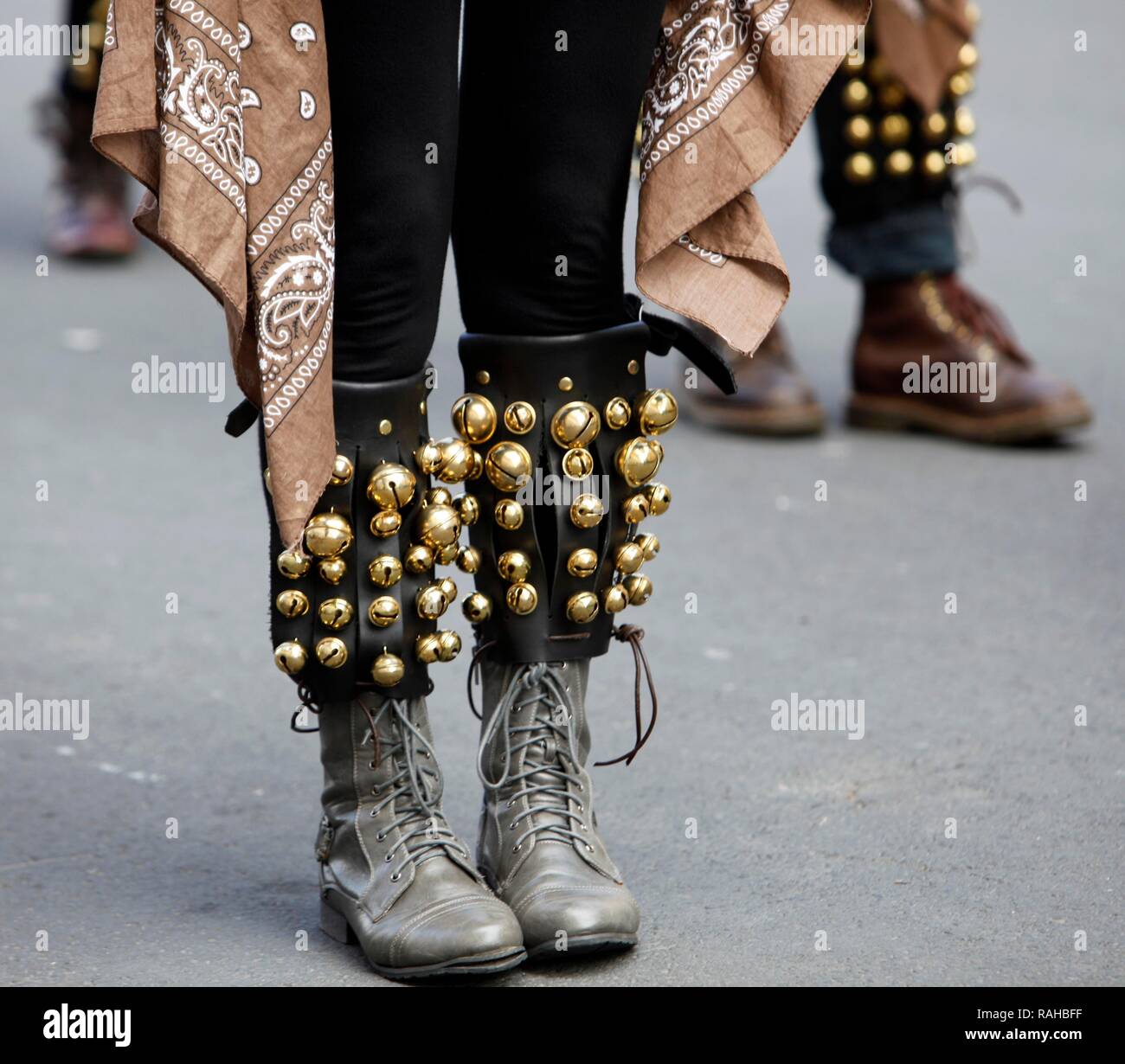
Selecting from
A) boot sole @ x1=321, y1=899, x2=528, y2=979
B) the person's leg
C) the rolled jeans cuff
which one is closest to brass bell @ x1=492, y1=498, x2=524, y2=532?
the person's leg

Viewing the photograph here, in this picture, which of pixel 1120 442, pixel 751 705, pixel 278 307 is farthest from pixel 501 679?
pixel 1120 442

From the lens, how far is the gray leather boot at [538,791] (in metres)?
1.52

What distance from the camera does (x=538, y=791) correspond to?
1.56m

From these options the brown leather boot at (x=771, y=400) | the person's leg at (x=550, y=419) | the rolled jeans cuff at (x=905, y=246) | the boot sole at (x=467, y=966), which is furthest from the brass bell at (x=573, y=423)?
the rolled jeans cuff at (x=905, y=246)

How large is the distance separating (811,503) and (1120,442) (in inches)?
25.3

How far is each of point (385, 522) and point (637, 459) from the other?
23 centimetres

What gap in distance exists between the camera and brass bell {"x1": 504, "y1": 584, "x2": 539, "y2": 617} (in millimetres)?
1536

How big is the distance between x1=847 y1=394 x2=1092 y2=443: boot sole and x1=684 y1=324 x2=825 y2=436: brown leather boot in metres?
0.09

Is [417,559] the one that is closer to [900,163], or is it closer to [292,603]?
[292,603]

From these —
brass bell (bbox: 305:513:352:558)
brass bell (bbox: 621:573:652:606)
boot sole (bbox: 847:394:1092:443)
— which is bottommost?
brass bell (bbox: 621:573:652:606)

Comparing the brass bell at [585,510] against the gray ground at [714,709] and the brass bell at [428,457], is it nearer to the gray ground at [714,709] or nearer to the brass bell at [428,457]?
the brass bell at [428,457]

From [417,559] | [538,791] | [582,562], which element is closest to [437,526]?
[417,559]

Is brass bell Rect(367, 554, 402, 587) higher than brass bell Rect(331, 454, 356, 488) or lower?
lower

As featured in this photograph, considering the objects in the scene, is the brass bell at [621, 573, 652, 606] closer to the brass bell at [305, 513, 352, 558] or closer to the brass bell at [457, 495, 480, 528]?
the brass bell at [457, 495, 480, 528]
